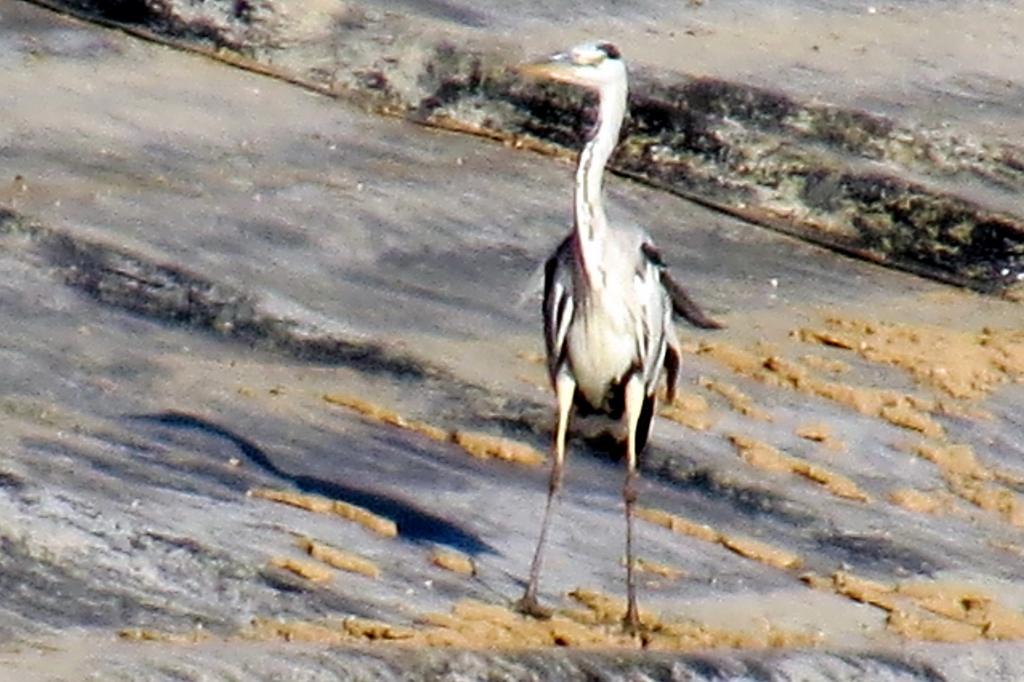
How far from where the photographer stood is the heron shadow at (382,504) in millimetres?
7293

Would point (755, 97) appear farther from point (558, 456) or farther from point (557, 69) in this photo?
point (558, 456)

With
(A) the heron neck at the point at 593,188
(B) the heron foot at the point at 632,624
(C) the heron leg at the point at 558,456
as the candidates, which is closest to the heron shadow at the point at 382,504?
(C) the heron leg at the point at 558,456

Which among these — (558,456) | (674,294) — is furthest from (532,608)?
(674,294)

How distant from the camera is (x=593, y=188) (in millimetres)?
7062

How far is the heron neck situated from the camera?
23.1ft

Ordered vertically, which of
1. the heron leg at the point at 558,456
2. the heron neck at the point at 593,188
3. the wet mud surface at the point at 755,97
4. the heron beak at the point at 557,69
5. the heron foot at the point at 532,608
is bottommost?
the heron foot at the point at 532,608

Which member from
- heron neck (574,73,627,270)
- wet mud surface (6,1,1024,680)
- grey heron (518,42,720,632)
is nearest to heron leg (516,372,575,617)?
grey heron (518,42,720,632)

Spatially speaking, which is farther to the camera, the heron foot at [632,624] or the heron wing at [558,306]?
the heron wing at [558,306]

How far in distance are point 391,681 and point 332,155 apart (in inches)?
193

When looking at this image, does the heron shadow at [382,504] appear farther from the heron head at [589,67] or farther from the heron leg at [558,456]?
the heron head at [589,67]

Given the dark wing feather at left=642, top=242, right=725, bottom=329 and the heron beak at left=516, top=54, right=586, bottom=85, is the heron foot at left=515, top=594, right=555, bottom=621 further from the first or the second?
the heron beak at left=516, top=54, right=586, bottom=85

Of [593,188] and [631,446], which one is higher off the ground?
[593,188]

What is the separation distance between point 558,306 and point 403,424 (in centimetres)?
110

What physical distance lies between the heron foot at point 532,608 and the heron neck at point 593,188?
2.89 ft
